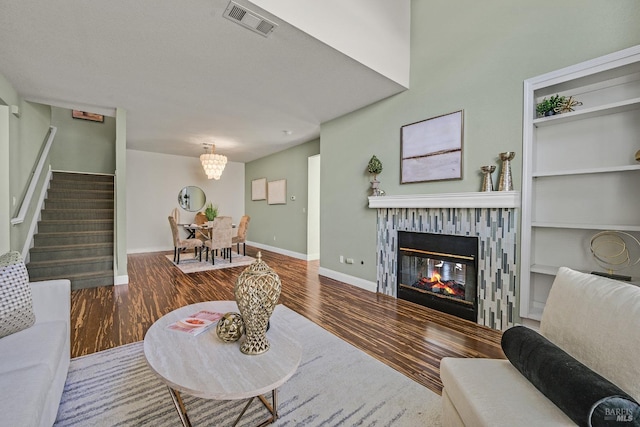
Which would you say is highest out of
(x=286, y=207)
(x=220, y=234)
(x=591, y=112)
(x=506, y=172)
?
(x=591, y=112)

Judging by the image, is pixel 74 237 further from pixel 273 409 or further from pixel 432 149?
pixel 432 149

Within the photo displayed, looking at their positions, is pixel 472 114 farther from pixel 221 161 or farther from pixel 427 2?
pixel 221 161

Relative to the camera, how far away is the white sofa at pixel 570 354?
3.14 ft

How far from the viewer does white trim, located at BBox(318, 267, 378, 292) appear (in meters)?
3.83

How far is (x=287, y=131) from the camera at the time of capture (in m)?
5.23

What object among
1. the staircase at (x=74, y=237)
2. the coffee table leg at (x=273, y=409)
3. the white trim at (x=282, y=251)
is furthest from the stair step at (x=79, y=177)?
the coffee table leg at (x=273, y=409)

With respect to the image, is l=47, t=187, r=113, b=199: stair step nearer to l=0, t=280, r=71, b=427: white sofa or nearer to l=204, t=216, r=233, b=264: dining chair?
l=204, t=216, r=233, b=264: dining chair

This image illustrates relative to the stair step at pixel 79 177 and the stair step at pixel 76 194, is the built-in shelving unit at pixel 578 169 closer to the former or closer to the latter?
the stair step at pixel 76 194

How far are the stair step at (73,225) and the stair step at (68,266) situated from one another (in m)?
0.73

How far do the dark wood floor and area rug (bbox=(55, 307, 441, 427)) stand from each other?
222mm

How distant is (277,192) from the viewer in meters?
7.01

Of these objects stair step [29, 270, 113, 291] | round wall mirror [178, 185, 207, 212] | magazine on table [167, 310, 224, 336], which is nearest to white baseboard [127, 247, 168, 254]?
round wall mirror [178, 185, 207, 212]

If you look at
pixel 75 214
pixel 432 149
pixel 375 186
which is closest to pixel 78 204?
pixel 75 214

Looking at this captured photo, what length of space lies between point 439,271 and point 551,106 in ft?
6.18
